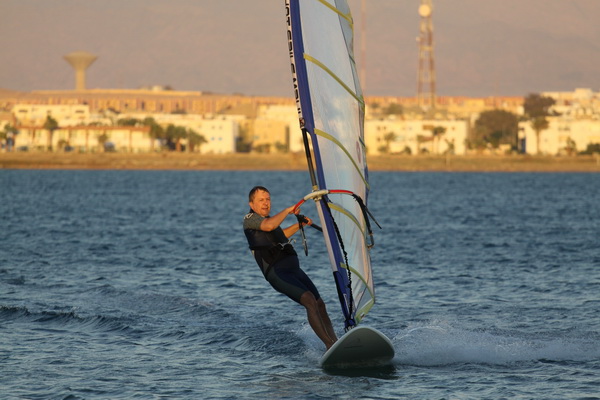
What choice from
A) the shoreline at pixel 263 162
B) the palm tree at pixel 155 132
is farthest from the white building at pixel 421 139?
the palm tree at pixel 155 132

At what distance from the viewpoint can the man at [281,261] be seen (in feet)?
46.7

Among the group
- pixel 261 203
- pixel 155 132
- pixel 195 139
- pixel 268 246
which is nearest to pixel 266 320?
pixel 268 246

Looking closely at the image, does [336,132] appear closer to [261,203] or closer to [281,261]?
[261,203]

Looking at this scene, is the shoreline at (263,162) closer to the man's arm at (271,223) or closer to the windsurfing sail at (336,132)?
the windsurfing sail at (336,132)

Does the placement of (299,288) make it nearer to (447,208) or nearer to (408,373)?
(408,373)

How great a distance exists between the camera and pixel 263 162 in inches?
6934

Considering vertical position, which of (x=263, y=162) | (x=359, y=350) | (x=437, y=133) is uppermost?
(x=437, y=133)

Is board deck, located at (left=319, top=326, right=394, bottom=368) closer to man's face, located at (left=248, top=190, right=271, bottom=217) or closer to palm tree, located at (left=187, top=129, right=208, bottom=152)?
man's face, located at (left=248, top=190, right=271, bottom=217)

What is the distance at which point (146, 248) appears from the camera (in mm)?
34938

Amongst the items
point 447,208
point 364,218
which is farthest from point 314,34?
point 447,208

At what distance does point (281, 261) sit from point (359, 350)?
1.53m

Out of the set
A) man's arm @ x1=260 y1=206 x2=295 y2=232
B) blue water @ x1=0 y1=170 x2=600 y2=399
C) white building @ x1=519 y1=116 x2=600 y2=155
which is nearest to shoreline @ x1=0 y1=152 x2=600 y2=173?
white building @ x1=519 y1=116 x2=600 y2=155

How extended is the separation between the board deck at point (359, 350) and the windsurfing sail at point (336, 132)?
293 mm

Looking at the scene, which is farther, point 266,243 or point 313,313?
point 266,243
